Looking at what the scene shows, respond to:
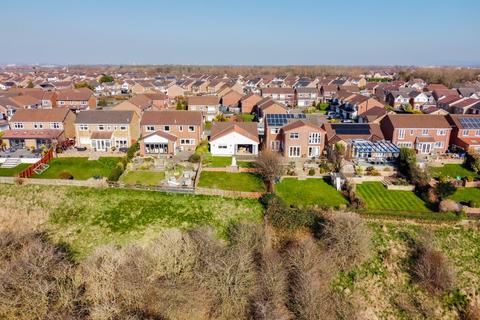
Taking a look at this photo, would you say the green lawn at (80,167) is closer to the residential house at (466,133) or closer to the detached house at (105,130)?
the detached house at (105,130)

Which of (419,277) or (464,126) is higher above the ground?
(464,126)

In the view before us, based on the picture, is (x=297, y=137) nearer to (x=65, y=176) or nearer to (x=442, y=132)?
(x=442, y=132)

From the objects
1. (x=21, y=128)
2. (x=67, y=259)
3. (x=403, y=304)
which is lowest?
(x=403, y=304)

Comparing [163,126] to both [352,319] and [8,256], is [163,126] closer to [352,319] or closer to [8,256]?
[8,256]

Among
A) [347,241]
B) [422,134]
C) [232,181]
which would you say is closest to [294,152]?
[232,181]

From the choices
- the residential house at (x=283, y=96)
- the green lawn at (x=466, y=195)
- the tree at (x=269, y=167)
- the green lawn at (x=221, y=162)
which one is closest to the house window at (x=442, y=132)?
the green lawn at (x=466, y=195)

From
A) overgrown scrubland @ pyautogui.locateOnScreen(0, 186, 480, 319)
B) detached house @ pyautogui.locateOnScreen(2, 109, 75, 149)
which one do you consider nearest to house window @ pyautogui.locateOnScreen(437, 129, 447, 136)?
overgrown scrubland @ pyautogui.locateOnScreen(0, 186, 480, 319)

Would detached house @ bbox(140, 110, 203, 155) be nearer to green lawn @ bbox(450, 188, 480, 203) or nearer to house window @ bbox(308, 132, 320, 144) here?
house window @ bbox(308, 132, 320, 144)

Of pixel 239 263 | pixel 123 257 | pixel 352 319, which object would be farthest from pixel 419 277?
pixel 123 257

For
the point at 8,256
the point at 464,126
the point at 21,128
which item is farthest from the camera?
the point at 21,128
